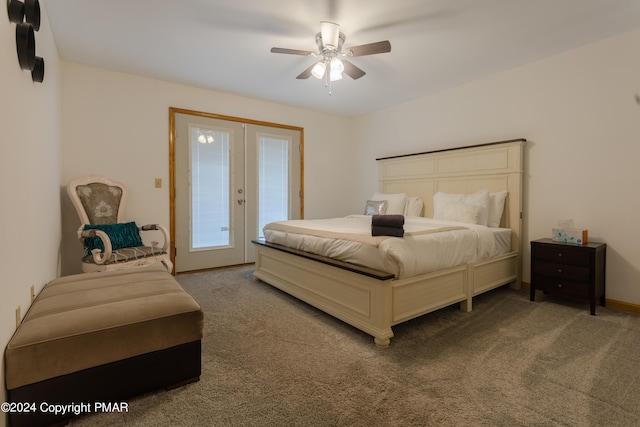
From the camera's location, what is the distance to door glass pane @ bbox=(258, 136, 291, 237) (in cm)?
469

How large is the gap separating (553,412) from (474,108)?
133 inches

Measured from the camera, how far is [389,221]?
7.57 feet

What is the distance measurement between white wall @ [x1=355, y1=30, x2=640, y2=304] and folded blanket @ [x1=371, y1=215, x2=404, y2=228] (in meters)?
2.05

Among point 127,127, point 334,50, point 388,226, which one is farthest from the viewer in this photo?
point 127,127

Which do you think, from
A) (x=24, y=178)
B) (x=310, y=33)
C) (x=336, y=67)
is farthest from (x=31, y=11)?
(x=336, y=67)

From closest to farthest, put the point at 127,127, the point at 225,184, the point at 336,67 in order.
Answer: the point at 336,67 < the point at 127,127 < the point at 225,184

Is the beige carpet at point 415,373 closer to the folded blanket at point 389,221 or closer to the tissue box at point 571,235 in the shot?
the tissue box at point 571,235

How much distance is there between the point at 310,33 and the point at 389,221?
1.82 metres

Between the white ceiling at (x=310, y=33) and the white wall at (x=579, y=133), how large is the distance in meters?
0.20

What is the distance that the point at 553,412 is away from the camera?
145cm

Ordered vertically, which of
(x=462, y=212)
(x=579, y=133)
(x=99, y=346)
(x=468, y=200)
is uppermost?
(x=579, y=133)

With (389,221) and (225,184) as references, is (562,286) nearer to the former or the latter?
(389,221)

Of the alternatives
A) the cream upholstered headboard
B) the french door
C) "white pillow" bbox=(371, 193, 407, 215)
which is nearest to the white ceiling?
the french door

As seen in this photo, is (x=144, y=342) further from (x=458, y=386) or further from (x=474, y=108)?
(x=474, y=108)
